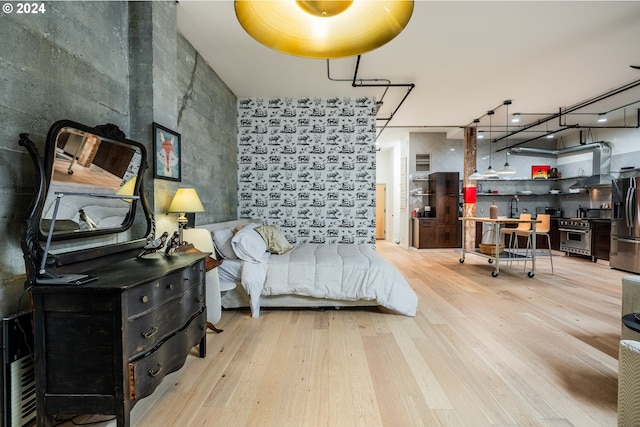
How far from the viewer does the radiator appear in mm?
1388

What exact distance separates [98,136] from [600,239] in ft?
27.1

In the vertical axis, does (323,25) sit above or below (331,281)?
above

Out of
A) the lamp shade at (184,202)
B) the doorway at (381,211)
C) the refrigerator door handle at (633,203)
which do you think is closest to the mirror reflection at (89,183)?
the lamp shade at (184,202)

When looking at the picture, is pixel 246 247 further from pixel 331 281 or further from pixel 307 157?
pixel 307 157

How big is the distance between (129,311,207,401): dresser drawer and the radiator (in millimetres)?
576

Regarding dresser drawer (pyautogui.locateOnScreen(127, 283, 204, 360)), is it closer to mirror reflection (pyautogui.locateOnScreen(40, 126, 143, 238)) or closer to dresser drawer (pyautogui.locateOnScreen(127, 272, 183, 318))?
dresser drawer (pyautogui.locateOnScreen(127, 272, 183, 318))

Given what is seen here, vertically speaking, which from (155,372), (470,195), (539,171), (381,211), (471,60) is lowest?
(155,372)

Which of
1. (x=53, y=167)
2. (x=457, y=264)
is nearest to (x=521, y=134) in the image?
(x=457, y=264)

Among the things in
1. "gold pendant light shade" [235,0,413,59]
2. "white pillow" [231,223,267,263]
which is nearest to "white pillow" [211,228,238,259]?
"white pillow" [231,223,267,263]

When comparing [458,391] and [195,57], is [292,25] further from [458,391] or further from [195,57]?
[195,57]

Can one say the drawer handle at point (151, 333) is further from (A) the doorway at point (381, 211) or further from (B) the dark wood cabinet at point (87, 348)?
Answer: (A) the doorway at point (381, 211)

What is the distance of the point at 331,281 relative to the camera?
10.3ft

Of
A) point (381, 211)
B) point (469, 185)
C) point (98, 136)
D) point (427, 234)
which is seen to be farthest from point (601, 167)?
point (98, 136)

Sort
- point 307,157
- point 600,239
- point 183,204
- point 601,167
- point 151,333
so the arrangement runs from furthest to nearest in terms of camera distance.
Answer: point 601,167 → point 600,239 → point 307,157 → point 183,204 → point 151,333
